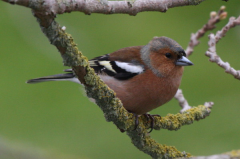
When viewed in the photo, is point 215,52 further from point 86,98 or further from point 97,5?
point 86,98

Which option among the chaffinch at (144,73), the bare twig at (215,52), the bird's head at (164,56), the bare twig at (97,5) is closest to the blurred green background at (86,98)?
the chaffinch at (144,73)

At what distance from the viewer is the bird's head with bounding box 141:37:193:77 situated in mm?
3744

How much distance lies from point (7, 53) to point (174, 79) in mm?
2644

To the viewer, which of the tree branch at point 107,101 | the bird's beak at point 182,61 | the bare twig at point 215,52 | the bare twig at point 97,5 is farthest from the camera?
the bird's beak at point 182,61

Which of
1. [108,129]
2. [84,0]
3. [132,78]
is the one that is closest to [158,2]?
[84,0]

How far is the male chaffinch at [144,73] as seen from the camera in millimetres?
3486

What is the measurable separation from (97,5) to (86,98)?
320cm

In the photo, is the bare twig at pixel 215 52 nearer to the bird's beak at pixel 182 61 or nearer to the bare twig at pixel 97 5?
the bird's beak at pixel 182 61

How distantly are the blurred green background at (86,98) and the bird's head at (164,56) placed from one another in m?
1.29

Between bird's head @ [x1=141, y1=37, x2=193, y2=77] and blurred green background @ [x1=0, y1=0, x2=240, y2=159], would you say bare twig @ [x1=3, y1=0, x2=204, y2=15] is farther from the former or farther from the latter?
blurred green background @ [x1=0, y1=0, x2=240, y2=159]

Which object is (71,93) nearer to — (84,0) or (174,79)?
(174,79)

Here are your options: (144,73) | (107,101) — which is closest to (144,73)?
(144,73)

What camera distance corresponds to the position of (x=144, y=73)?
3.70 meters

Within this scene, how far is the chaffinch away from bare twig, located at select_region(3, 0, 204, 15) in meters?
1.09
